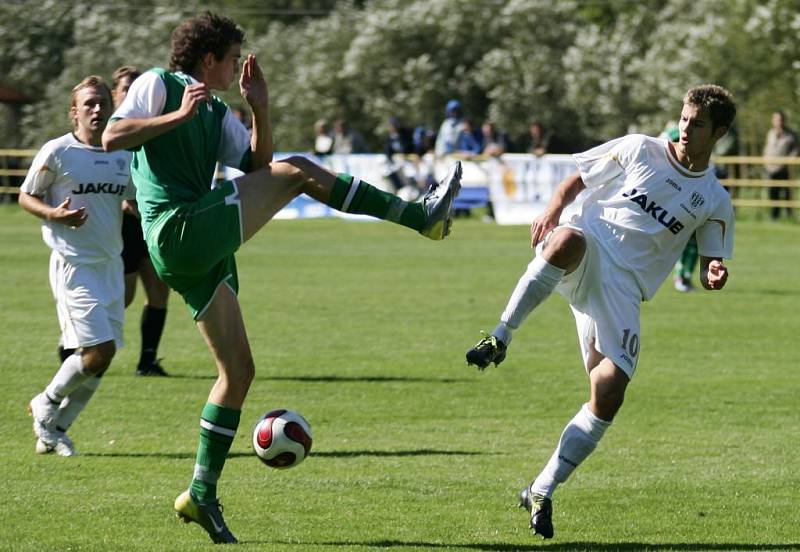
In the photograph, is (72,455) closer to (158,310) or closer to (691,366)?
(158,310)

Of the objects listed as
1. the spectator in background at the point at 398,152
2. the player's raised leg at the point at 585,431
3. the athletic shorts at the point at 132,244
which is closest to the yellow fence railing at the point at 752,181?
the spectator in background at the point at 398,152

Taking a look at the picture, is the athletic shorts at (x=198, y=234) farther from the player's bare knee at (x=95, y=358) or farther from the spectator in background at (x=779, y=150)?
the spectator in background at (x=779, y=150)

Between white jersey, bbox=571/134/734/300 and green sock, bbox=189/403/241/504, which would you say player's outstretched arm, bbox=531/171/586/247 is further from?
green sock, bbox=189/403/241/504

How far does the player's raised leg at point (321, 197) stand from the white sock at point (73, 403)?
304 centimetres

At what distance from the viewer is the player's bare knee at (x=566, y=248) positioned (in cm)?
718

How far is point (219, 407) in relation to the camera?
6891mm

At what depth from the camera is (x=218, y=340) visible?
6.81m

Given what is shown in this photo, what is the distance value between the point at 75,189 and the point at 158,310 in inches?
134

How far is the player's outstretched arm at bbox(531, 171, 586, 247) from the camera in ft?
24.6

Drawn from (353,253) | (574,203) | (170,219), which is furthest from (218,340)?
(353,253)

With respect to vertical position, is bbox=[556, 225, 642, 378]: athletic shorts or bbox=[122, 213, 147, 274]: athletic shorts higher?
bbox=[556, 225, 642, 378]: athletic shorts

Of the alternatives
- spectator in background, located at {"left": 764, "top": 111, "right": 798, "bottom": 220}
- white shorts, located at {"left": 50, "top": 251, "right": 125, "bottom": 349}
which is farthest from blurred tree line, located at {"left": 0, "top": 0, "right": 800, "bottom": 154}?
white shorts, located at {"left": 50, "top": 251, "right": 125, "bottom": 349}

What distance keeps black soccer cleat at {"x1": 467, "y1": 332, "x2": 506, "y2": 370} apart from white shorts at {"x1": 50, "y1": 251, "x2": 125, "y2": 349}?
122 inches

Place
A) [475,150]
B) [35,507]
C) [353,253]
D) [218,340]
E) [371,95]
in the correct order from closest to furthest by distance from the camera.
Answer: [218,340] → [35,507] → [353,253] → [475,150] → [371,95]
